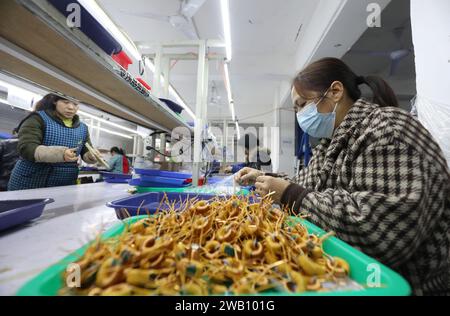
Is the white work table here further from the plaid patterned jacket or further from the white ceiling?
the white ceiling

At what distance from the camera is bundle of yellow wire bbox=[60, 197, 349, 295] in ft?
1.41

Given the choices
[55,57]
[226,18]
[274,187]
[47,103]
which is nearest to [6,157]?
[47,103]

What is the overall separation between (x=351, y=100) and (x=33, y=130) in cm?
245

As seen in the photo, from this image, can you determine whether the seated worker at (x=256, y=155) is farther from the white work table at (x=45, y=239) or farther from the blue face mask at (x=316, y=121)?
the white work table at (x=45, y=239)

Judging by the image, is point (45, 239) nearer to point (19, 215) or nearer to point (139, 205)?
point (19, 215)

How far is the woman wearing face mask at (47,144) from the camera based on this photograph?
1.71 meters

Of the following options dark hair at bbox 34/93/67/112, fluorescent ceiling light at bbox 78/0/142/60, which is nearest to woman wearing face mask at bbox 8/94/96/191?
dark hair at bbox 34/93/67/112

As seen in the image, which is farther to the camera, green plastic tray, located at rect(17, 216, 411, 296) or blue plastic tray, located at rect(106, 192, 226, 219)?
blue plastic tray, located at rect(106, 192, 226, 219)

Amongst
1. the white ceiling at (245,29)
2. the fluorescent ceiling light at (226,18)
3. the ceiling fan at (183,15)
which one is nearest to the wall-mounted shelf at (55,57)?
the white ceiling at (245,29)

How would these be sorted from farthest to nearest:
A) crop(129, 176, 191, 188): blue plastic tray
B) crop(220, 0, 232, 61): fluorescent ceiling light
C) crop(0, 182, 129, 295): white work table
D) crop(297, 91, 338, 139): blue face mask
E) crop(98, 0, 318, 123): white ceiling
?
crop(98, 0, 318, 123): white ceiling
crop(220, 0, 232, 61): fluorescent ceiling light
crop(129, 176, 191, 188): blue plastic tray
crop(297, 91, 338, 139): blue face mask
crop(0, 182, 129, 295): white work table

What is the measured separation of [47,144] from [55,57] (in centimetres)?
126

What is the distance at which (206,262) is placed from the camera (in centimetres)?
50

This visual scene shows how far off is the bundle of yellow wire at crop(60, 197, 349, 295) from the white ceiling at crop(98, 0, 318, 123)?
91.0 inches

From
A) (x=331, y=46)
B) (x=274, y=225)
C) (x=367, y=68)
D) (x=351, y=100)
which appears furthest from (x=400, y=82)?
(x=274, y=225)
